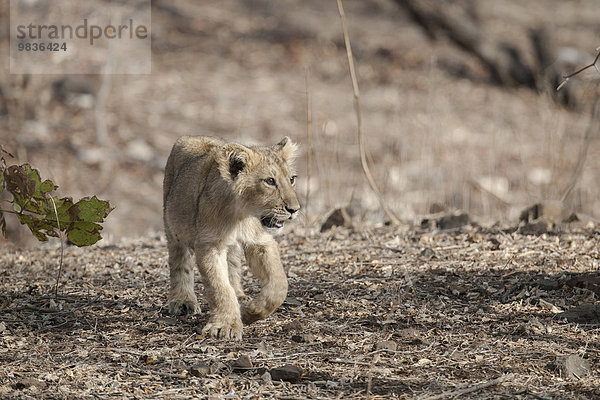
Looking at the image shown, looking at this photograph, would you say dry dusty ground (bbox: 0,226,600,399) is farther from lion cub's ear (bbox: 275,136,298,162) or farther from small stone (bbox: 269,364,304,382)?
lion cub's ear (bbox: 275,136,298,162)

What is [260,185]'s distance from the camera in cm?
516

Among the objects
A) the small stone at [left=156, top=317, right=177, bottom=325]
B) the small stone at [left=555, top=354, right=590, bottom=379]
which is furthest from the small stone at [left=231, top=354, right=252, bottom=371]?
the small stone at [left=555, top=354, right=590, bottom=379]

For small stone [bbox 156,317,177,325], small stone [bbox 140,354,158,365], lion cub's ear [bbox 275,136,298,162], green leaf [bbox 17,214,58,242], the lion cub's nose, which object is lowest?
small stone [bbox 140,354,158,365]

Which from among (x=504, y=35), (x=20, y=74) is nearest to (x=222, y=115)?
(x=20, y=74)

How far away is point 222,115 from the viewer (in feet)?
51.3

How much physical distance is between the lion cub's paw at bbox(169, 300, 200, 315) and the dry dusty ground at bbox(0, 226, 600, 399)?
68 millimetres

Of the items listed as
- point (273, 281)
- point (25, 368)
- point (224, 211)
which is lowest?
point (25, 368)

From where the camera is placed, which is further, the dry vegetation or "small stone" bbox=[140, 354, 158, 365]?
"small stone" bbox=[140, 354, 158, 365]

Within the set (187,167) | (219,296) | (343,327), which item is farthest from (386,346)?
(187,167)

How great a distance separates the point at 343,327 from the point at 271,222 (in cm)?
84

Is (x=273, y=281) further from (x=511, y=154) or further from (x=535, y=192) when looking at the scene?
(x=511, y=154)

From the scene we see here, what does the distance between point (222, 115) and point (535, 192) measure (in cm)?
634

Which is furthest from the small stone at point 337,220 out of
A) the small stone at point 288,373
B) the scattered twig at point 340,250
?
the small stone at point 288,373

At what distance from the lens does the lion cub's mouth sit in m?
5.15
